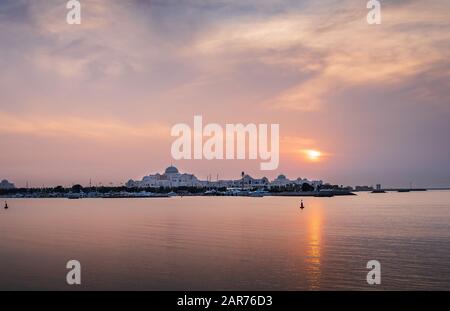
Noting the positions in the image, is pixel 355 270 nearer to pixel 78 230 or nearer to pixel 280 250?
pixel 280 250

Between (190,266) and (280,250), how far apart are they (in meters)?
8.84

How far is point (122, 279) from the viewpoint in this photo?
23375mm

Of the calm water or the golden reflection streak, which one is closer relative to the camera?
the calm water

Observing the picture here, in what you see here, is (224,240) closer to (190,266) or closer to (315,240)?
(315,240)

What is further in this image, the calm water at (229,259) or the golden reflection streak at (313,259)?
the golden reflection streak at (313,259)

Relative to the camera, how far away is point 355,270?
993 inches

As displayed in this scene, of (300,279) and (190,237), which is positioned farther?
(190,237)

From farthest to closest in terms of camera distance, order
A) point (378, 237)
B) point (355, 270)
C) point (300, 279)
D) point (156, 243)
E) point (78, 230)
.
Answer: point (78, 230)
point (378, 237)
point (156, 243)
point (355, 270)
point (300, 279)

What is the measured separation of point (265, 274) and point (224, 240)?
15.2 metres

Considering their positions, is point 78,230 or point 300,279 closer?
point 300,279
